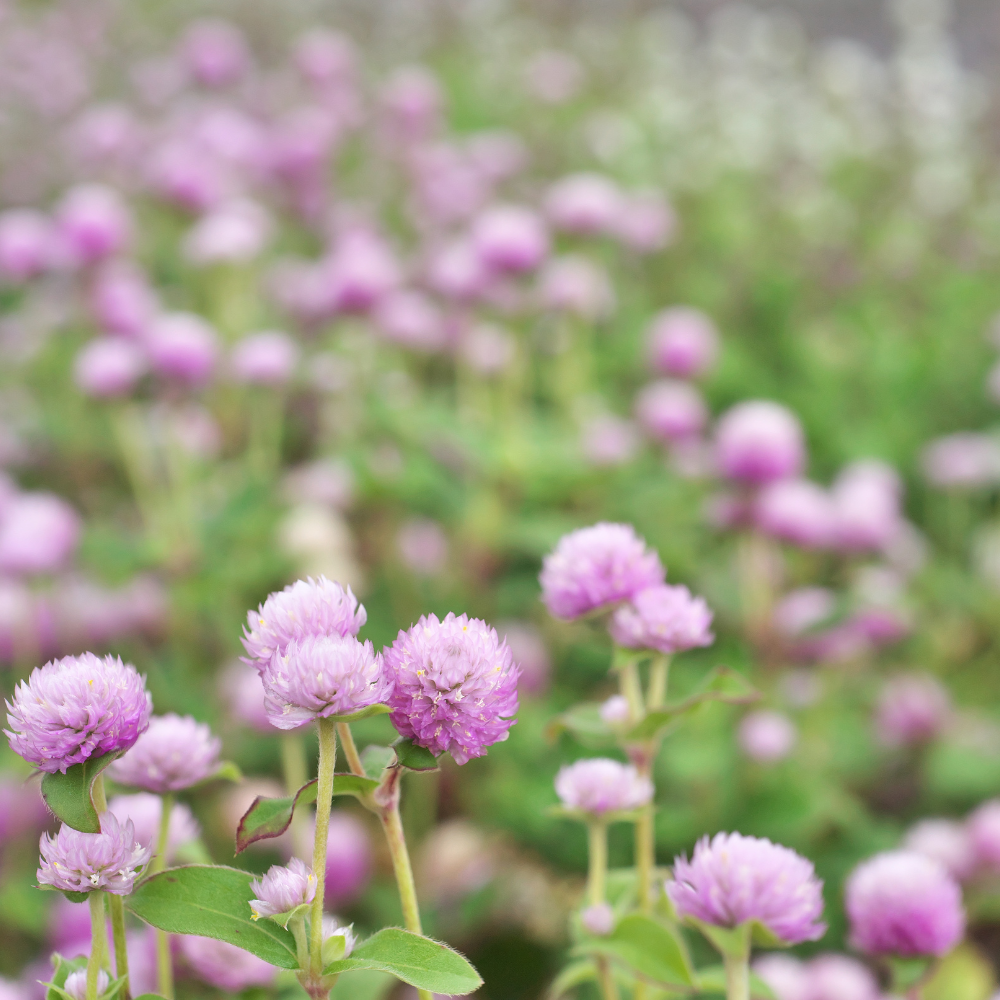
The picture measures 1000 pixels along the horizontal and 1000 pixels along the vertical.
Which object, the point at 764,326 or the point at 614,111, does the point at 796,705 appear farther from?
the point at 614,111

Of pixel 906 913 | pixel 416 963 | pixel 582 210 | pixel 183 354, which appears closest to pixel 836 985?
pixel 906 913

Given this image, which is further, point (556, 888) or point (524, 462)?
point (524, 462)

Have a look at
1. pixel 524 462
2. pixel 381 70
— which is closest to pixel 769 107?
pixel 381 70

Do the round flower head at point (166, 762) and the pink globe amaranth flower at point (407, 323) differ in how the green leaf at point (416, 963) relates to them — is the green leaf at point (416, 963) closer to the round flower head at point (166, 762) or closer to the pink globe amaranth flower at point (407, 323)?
the round flower head at point (166, 762)

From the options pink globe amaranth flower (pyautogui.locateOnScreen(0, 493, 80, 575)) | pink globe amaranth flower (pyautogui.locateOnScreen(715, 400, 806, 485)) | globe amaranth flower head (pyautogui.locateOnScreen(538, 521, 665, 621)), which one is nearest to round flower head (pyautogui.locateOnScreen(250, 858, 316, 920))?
globe amaranth flower head (pyautogui.locateOnScreen(538, 521, 665, 621))

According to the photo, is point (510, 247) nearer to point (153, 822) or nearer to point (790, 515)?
point (790, 515)

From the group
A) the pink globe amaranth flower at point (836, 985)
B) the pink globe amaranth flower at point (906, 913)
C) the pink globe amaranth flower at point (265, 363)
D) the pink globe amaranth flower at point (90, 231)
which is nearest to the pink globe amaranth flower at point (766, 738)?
the pink globe amaranth flower at point (836, 985)
